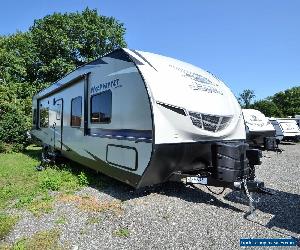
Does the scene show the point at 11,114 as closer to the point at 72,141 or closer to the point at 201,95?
the point at 72,141

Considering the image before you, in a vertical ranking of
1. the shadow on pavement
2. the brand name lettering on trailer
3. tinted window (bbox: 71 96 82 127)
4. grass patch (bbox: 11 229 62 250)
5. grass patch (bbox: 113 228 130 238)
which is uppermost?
the brand name lettering on trailer

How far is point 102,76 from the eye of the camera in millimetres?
7816

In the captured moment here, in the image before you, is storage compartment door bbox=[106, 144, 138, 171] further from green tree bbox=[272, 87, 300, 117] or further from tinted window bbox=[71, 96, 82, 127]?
green tree bbox=[272, 87, 300, 117]

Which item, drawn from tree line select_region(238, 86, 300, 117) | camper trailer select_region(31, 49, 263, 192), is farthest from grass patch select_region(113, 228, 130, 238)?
tree line select_region(238, 86, 300, 117)

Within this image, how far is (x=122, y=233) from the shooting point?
5277 millimetres

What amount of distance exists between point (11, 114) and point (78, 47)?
15.8 m

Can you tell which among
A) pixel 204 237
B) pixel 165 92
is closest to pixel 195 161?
pixel 165 92

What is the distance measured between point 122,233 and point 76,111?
4712mm

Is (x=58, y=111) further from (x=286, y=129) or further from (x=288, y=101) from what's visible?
(x=288, y=101)

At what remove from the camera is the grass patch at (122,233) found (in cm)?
521

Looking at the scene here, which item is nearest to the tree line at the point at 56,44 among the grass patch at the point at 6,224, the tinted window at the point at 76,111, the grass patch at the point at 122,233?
the tinted window at the point at 76,111

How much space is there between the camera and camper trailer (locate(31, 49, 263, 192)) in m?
6.23

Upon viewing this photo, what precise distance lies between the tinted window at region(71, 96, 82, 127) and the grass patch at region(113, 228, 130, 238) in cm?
417

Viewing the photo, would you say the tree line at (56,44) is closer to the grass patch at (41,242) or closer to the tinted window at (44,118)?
the tinted window at (44,118)
